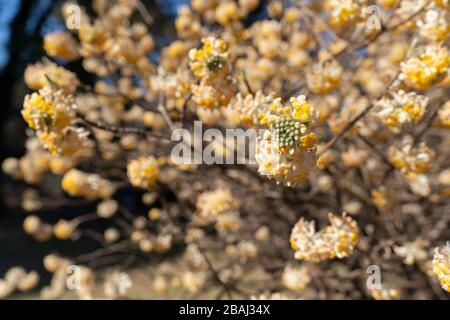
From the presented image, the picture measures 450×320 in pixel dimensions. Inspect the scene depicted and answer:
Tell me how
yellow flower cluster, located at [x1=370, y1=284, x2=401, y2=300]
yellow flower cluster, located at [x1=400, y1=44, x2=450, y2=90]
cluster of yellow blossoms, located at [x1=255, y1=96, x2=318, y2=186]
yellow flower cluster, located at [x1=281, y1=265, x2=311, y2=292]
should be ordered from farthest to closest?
yellow flower cluster, located at [x1=281, y1=265, x2=311, y2=292]
yellow flower cluster, located at [x1=370, y1=284, x2=401, y2=300]
yellow flower cluster, located at [x1=400, y1=44, x2=450, y2=90]
cluster of yellow blossoms, located at [x1=255, y1=96, x2=318, y2=186]

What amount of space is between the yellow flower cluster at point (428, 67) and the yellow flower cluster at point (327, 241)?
620 millimetres

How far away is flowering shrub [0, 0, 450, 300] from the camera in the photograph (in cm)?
163

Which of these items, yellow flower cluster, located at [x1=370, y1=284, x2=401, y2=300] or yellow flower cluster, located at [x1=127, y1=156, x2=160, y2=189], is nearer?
yellow flower cluster, located at [x1=370, y1=284, x2=401, y2=300]

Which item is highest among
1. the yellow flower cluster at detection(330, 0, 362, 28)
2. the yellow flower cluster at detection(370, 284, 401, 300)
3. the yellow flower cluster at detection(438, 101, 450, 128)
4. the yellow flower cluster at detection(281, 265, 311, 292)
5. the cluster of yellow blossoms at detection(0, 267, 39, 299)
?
the yellow flower cluster at detection(330, 0, 362, 28)

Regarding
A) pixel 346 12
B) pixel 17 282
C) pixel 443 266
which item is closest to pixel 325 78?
pixel 346 12

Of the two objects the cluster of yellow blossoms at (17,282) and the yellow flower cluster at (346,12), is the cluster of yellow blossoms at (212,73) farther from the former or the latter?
the cluster of yellow blossoms at (17,282)

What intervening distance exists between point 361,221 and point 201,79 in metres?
1.78

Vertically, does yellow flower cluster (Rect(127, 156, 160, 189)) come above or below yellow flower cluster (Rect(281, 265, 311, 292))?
above

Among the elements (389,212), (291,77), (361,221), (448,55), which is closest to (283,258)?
(361,221)

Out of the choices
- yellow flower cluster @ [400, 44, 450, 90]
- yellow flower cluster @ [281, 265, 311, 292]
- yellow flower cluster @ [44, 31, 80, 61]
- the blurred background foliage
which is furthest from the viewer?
the blurred background foliage

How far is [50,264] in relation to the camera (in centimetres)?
379

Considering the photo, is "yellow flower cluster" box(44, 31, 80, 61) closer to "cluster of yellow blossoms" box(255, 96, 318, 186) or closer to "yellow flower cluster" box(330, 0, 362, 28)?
"yellow flower cluster" box(330, 0, 362, 28)

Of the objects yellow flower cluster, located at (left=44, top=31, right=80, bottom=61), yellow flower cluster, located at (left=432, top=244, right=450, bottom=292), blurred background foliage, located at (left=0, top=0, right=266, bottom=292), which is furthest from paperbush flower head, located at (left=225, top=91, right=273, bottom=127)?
blurred background foliage, located at (left=0, top=0, right=266, bottom=292)
